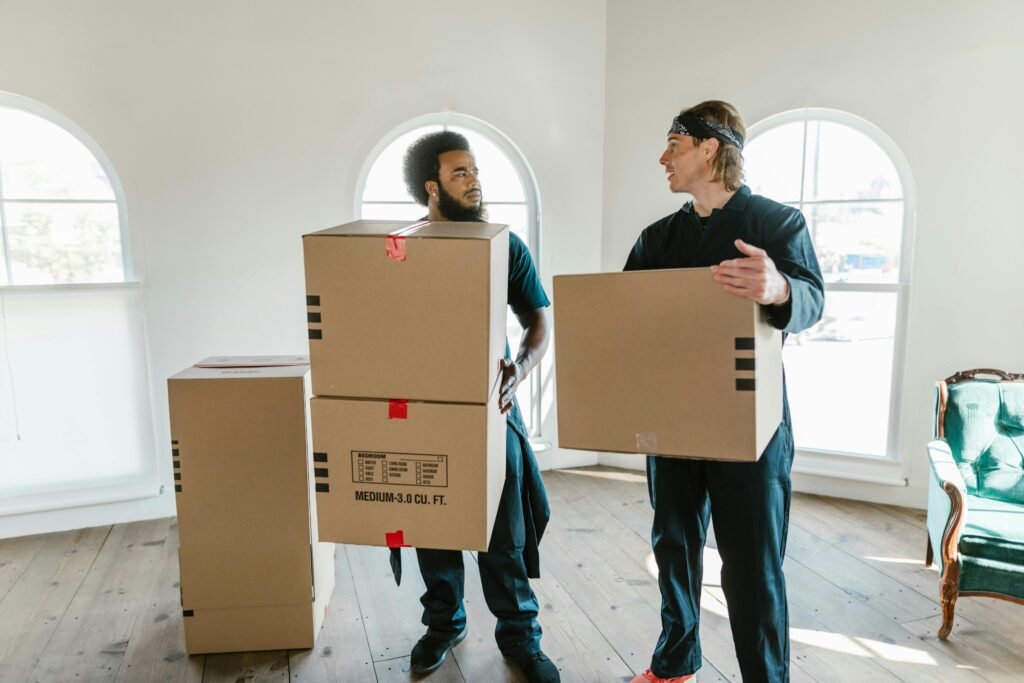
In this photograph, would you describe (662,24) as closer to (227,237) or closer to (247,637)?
(227,237)

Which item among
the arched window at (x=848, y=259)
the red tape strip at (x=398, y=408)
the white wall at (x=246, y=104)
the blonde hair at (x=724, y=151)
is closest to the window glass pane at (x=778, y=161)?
the arched window at (x=848, y=259)

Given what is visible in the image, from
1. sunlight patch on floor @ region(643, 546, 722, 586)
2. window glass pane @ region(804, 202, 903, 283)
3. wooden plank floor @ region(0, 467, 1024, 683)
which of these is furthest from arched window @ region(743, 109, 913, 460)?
sunlight patch on floor @ region(643, 546, 722, 586)

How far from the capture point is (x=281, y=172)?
10.5 ft

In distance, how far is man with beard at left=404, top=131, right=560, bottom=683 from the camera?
192cm

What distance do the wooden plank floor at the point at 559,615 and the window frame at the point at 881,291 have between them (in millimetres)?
259

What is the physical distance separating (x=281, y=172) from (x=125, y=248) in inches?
29.4

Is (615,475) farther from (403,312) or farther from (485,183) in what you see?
(403,312)

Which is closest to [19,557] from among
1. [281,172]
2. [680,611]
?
[281,172]

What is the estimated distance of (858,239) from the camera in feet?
10.7

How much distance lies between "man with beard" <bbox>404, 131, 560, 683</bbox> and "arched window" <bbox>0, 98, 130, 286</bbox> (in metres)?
1.74

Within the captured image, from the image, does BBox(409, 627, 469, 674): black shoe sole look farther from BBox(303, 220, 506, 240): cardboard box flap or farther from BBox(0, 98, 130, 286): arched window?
BBox(0, 98, 130, 286): arched window

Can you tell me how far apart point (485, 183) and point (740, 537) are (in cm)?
239

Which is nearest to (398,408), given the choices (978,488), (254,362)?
(254,362)

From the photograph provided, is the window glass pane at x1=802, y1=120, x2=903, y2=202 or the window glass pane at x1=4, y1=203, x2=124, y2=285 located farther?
the window glass pane at x1=802, y1=120, x2=903, y2=202
